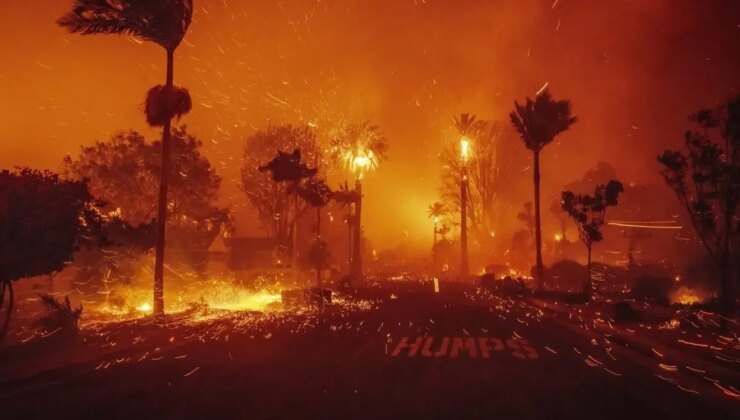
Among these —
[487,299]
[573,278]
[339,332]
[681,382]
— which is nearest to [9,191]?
[339,332]

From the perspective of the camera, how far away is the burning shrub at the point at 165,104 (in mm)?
25047

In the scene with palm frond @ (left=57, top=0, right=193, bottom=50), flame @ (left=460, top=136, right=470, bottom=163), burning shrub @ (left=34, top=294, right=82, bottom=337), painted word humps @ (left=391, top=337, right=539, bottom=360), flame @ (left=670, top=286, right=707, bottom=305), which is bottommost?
flame @ (left=670, top=286, right=707, bottom=305)

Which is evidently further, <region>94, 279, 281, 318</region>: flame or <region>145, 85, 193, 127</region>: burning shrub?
<region>94, 279, 281, 318</region>: flame

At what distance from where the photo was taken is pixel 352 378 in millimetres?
12023

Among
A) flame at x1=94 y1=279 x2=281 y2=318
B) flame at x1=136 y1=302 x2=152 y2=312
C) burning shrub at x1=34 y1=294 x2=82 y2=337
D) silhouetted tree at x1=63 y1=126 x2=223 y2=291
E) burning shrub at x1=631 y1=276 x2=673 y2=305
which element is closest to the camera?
burning shrub at x1=34 y1=294 x2=82 y2=337

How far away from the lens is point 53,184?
16250 mm

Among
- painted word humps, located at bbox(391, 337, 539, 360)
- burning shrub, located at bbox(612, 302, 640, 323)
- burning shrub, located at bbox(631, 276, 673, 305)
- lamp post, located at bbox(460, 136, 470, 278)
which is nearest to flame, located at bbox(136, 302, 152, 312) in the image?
painted word humps, located at bbox(391, 337, 539, 360)

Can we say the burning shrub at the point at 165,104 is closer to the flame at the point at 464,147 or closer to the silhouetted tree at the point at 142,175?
the silhouetted tree at the point at 142,175

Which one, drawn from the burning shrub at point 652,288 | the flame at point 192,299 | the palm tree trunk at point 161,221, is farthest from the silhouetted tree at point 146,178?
the burning shrub at point 652,288

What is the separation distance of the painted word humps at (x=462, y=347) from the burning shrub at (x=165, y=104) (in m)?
13.4

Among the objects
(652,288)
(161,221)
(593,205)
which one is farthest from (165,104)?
(652,288)

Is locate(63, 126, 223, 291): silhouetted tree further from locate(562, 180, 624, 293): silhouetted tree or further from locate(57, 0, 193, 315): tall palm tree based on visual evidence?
locate(562, 180, 624, 293): silhouetted tree

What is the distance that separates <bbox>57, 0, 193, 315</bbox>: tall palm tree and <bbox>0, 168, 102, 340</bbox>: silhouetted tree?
832 centimetres

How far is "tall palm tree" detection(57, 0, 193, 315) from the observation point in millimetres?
23016
